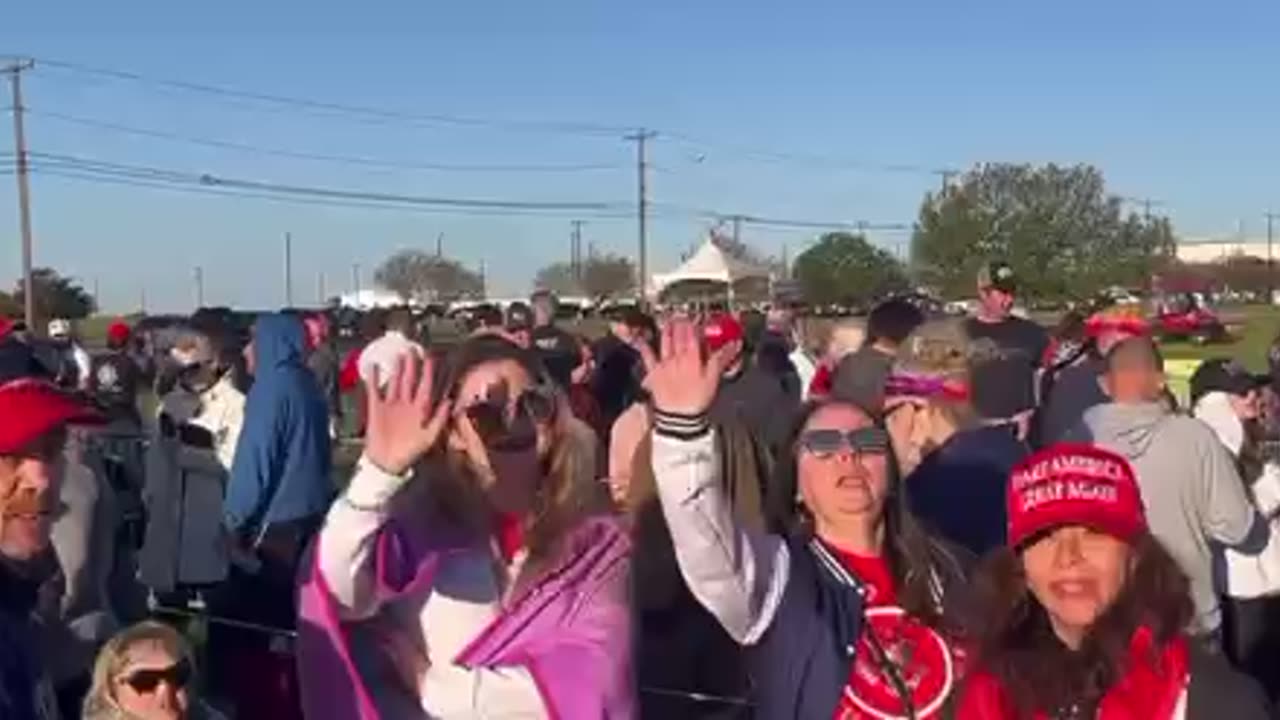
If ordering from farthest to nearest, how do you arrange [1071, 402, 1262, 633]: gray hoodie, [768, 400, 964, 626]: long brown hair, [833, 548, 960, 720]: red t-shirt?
[1071, 402, 1262, 633]: gray hoodie → [768, 400, 964, 626]: long brown hair → [833, 548, 960, 720]: red t-shirt

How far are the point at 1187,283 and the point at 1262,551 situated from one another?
85.0 m

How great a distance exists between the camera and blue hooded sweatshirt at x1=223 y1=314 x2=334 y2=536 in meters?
8.57

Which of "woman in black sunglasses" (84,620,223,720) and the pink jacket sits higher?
the pink jacket

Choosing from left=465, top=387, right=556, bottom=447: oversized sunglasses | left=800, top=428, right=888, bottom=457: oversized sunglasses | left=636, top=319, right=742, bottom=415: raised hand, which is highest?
left=636, top=319, right=742, bottom=415: raised hand

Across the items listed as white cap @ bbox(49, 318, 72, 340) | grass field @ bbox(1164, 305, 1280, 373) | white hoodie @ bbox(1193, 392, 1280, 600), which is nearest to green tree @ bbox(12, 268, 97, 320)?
white cap @ bbox(49, 318, 72, 340)

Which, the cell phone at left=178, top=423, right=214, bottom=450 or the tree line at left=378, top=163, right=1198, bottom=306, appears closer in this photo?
the cell phone at left=178, top=423, right=214, bottom=450

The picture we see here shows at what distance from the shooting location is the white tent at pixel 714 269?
205 ft

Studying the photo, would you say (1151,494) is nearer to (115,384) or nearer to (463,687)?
(463,687)

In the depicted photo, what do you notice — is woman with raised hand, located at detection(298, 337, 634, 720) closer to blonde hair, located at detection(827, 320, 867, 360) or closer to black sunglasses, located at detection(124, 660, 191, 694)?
black sunglasses, located at detection(124, 660, 191, 694)

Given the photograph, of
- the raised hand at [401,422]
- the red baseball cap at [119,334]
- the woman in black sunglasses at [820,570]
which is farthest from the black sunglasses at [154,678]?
the red baseball cap at [119,334]

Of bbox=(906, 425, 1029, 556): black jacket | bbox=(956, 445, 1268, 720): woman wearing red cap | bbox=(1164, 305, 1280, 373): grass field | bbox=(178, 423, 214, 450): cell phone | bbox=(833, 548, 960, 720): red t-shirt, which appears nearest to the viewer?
bbox=(956, 445, 1268, 720): woman wearing red cap

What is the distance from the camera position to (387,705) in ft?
10.2

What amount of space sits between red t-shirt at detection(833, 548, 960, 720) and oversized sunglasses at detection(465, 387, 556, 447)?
75cm

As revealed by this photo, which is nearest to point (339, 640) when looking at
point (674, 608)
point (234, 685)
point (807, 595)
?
point (807, 595)
